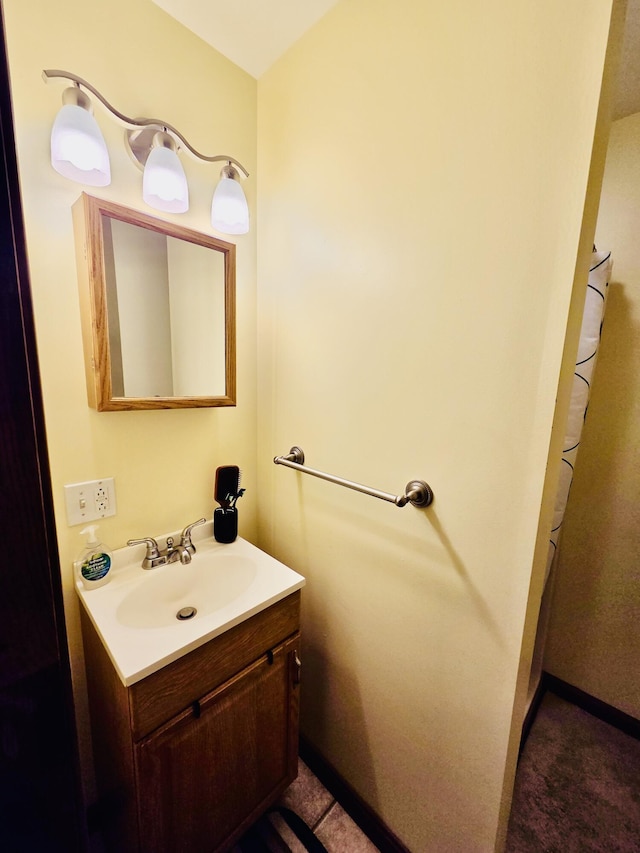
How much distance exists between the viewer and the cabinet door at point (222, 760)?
73cm

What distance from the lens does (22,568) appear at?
1.12 feet

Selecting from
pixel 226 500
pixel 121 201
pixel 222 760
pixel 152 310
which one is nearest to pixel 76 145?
pixel 121 201

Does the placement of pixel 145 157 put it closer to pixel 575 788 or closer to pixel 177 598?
pixel 177 598

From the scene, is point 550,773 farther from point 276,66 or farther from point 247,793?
point 276,66

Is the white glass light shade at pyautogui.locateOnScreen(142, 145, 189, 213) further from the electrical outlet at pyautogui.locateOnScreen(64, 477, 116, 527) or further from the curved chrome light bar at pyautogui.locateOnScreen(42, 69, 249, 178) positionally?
the electrical outlet at pyautogui.locateOnScreen(64, 477, 116, 527)

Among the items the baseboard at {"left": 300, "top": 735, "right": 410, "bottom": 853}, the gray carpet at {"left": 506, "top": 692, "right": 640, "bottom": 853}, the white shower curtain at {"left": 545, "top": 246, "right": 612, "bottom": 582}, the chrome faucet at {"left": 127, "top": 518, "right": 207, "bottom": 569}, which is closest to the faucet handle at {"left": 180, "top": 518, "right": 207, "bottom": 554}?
the chrome faucet at {"left": 127, "top": 518, "right": 207, "bottom": 569}

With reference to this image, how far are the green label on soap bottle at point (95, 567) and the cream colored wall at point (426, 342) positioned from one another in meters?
0.60

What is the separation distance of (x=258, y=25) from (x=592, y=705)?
113 inches

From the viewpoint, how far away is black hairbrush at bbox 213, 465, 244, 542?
116 cm

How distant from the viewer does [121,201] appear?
0.92 metres

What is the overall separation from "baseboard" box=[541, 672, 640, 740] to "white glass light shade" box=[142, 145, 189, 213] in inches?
98.4

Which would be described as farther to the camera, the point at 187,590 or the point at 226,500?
the point at 226,500

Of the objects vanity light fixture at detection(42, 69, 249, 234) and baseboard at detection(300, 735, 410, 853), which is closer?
vanity light fixture at detection(42, 69, 249, 234)

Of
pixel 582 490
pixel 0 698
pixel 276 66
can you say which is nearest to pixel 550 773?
pixel 582 490
